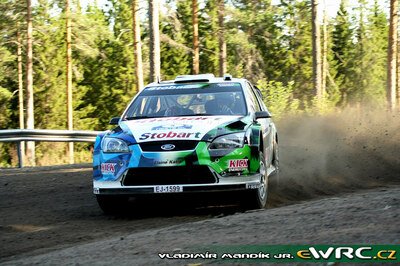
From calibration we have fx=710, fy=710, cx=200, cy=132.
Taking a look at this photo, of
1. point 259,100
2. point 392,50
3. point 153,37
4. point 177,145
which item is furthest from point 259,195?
point 392,50

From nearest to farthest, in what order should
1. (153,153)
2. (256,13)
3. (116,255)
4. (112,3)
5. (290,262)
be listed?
(290,262)
(116,255)
(153,153)
(256,13)
(112,3)

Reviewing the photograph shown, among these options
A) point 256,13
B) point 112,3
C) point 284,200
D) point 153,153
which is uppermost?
point 112,3

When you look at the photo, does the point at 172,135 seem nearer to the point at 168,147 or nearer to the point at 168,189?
the point at 168,147

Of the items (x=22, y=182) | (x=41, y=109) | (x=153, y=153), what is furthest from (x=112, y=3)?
(x=153, y=153)

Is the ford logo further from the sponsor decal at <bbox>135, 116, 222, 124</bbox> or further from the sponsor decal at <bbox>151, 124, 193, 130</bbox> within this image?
the sponsor decal at <bbox>135, 116, 222, 124</bbox>

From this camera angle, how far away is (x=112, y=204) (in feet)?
29.5

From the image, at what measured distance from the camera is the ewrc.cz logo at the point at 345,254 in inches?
197

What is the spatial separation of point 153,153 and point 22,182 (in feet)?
16.4

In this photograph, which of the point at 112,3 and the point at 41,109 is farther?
the point at 112,3

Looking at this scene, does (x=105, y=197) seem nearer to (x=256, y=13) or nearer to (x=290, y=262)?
(x=290, y=262)

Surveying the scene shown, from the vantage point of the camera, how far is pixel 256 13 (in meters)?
38.8

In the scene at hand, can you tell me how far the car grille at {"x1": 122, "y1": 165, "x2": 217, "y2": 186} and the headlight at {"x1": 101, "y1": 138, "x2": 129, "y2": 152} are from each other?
0.30 m

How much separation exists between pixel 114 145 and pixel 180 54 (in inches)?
2257

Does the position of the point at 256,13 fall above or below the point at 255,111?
above
